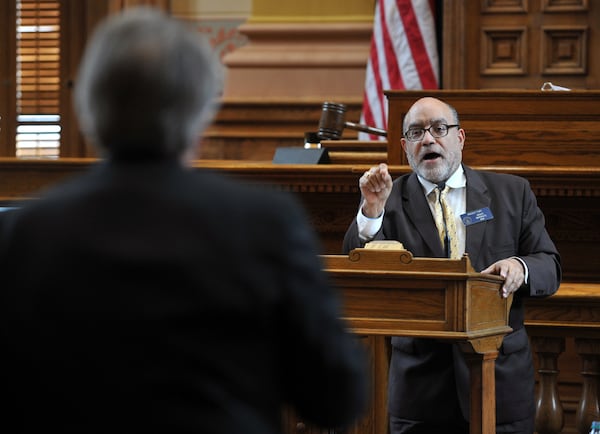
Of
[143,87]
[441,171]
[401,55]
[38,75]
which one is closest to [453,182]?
[441,171]

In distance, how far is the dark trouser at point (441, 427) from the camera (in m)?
3.64

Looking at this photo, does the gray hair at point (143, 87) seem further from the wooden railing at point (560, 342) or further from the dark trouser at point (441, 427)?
the wooden railing at point (560, 342)

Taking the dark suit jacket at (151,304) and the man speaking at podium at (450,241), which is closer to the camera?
the dark suit jacket at (151,304)

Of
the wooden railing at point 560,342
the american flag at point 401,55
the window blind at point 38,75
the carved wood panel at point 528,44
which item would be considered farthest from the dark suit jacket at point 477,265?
the window blind at point 38,75

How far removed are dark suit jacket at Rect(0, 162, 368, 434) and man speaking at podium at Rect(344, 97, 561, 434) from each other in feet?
6.38

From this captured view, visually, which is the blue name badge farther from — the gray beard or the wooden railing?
the wooden railing

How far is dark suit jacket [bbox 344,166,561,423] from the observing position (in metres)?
3.64

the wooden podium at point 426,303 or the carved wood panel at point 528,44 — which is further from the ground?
the carved wood panel at point 528,44

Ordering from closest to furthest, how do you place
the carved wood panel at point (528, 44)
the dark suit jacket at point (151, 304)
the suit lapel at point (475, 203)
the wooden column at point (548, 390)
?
the dark suit jacket at point (151, 304) → the suit lapel at point (475, 203) → the wooden column at point (548, 390) → the carved wood panel at point (528, 44)

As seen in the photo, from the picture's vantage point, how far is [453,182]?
13.2 feet

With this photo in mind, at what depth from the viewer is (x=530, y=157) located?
5383 mm

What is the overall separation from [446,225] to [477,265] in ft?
0.57

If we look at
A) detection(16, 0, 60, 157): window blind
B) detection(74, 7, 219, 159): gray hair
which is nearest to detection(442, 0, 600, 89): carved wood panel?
detection(16, 0, 60, 157): window blind

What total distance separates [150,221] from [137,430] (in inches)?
10.4
